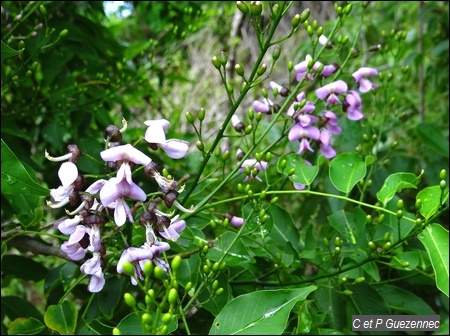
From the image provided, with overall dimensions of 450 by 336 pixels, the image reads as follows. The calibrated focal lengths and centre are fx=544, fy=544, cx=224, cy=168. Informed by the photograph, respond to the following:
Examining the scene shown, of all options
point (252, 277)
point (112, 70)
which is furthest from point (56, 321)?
point (112, 70)

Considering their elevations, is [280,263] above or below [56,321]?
above

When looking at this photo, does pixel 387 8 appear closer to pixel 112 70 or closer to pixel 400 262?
pixel 112 70

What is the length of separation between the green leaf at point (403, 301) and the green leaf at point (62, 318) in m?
0.68

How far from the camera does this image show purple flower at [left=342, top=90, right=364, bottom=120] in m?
1.27

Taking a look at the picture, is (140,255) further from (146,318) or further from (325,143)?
(325,143)

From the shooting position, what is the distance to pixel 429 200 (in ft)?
3.11

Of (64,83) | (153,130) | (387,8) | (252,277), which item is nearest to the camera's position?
(153,130)

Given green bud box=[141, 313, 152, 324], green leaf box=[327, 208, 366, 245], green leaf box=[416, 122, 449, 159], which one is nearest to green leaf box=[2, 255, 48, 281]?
green leaf box=[327, 208, 366, 245]

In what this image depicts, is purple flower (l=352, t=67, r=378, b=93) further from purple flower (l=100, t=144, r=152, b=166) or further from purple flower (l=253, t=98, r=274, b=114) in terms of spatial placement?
purple flower (l=100, t=144, r=152, b=166)

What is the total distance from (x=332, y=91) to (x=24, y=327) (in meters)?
0.81

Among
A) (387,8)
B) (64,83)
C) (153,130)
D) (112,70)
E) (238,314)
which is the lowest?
(238,314)

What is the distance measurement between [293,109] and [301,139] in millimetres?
71

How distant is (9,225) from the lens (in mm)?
1197

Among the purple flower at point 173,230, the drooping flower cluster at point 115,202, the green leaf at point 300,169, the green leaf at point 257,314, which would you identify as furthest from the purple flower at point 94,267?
the green leaf at point 300,169
